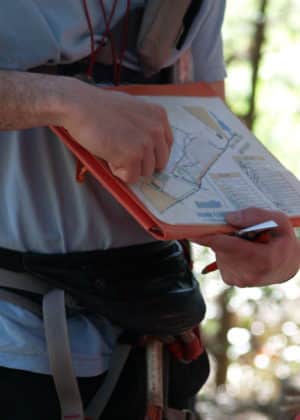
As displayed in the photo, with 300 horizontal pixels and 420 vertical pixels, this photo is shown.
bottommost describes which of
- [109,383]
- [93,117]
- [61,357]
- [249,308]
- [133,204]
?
[249,308]

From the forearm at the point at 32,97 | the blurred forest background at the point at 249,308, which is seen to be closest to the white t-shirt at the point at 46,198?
the forearm at the point at 32,97

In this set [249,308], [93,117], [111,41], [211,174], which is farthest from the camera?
[249,308]

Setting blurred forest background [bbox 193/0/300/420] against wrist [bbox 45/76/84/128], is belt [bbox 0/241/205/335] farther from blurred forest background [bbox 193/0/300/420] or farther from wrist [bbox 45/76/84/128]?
blurred forest background [bbox 193/0/300/420]

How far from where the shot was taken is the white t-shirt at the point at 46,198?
52.3 inches

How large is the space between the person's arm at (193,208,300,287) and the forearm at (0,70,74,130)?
0.29 metres

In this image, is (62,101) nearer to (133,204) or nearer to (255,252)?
(133,204)

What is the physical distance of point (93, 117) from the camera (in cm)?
118

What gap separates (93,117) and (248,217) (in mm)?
274

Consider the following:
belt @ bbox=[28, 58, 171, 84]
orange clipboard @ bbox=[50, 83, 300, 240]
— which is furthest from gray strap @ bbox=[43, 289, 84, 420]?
belt @ bbox=[28, 58, 171, 84]

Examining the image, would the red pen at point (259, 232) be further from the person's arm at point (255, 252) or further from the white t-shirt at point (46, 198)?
the white t-shirt at point (46, 198)

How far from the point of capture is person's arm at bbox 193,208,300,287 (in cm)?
126

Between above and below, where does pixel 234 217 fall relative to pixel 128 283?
above

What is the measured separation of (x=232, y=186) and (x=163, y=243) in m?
0.28

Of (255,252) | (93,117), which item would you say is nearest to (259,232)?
(255,252)
